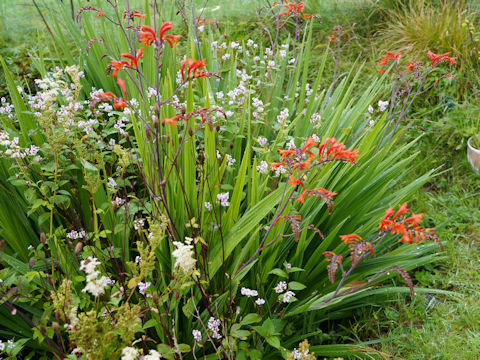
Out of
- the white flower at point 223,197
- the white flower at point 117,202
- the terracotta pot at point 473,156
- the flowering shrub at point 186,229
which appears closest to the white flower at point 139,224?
the flowering shrub at point 186,229

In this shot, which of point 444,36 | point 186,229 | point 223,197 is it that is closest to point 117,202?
point 186,229

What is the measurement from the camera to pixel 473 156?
3514 millimetres

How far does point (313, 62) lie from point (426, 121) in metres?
1.33

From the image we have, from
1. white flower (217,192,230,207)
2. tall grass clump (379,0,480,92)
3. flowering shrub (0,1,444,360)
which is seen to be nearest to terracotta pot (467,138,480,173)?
tall grass clump (379,0,480,92)

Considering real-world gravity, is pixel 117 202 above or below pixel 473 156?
above

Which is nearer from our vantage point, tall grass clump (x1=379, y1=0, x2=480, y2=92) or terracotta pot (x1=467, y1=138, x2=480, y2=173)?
terracotta pot (x1=467, y1=138, x2=480, y2=173)

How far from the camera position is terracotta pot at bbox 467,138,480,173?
3455 millimetres

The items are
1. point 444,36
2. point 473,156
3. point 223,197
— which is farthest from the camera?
point 444,36

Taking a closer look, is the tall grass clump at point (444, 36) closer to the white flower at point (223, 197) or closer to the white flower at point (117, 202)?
the white flower at point (223, 197)

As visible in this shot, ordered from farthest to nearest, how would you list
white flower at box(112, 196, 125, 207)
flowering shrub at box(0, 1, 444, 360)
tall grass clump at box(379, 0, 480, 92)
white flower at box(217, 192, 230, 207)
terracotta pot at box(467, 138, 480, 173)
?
tall grass clump at box(379, 0, 480, 92) → terracotta pot at box(467, 138, 480, 173) → white flower at box(112, 196, 125, 207) → white flower at box(217, 192, 230, 207) → flowering shrub at box(0, 1, 444, 360)

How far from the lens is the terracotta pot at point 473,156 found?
11.3 feet

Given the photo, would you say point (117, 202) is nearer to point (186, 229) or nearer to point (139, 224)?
point (139, 224)

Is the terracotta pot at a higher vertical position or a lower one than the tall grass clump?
lower

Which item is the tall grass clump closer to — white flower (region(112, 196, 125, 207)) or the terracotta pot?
the terracotta pot
